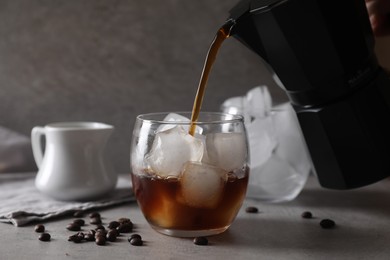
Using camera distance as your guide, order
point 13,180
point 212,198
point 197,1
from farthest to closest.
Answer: point 197,1 → point 13,180 → point 212,198

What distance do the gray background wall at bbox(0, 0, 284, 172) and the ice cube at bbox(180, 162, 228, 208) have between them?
66 centimetres

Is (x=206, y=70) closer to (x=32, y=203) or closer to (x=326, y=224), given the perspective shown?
(x=326, y=224)

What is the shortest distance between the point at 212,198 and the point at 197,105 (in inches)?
6.3

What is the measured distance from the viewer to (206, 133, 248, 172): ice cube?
0.84m

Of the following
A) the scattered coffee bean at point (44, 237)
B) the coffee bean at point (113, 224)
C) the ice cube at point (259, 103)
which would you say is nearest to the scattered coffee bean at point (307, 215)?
the ice cube at point (259, 103)

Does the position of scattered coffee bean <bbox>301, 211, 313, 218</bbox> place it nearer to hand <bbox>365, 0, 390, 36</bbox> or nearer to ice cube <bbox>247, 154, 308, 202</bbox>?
ice cube <bbox>247, 154, 308, 202</bbox>

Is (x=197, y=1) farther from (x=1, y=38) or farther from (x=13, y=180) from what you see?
(x=13, y=180)

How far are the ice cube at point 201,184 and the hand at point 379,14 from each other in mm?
520

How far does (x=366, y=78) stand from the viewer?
0.91 m

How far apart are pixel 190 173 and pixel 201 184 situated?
23 millimetres

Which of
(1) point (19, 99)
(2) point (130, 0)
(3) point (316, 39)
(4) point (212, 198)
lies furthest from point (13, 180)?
(3) point (316, 39)

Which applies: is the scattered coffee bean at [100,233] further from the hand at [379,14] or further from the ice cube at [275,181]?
the hand at [379,14]

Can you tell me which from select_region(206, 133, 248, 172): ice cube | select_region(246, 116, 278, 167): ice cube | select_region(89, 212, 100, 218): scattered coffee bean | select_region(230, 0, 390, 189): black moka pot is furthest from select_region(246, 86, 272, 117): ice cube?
select_region(89, 212, 100, 218): scattered coffee bean

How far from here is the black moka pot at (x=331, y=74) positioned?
0.84 meters
